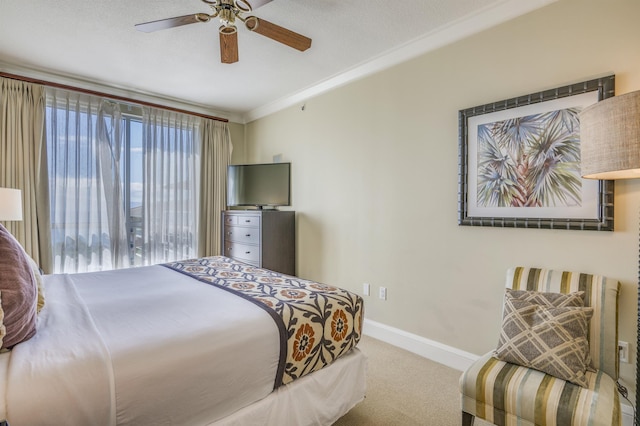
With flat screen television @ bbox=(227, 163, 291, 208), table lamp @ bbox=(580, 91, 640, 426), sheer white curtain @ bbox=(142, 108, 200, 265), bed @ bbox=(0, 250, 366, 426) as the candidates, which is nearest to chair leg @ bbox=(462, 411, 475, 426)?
bed @ bbox=(0, 250, 366, 426)

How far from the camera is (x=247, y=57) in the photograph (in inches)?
119

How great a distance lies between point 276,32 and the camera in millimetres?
2082

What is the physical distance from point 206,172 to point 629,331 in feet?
14.6

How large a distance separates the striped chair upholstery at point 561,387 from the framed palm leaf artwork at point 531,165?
417 millimetres

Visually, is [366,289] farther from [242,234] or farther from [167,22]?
A: [167,22]

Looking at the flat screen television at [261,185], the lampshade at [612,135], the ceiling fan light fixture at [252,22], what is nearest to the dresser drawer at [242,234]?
the flat screen television at [261,185]

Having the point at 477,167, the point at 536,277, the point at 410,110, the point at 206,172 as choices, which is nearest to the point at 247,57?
the point at 410,110

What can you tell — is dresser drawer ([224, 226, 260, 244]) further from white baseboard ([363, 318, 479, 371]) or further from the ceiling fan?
the ceiling fan

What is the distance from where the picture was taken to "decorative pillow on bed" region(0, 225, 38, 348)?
1.07m

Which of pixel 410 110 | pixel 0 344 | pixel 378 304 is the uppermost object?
pixel 410 110

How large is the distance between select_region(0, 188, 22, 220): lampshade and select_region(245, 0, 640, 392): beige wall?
102 inches

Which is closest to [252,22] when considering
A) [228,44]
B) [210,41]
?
[228,44]

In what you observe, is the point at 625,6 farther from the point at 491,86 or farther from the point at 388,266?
the point at 388,266

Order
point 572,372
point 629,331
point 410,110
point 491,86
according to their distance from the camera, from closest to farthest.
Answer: point 572,372 → point 629,331 → point 491,86 → point 410,110
